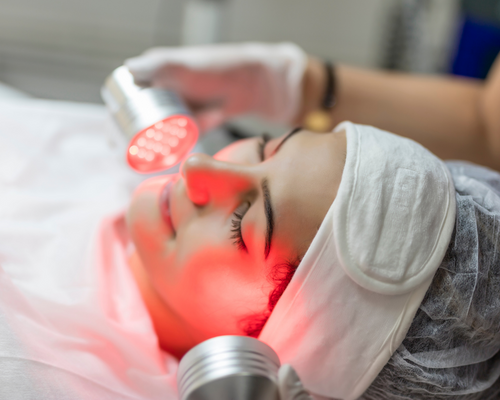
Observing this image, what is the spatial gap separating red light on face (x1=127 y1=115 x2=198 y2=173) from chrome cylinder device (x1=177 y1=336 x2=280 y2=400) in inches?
19.0

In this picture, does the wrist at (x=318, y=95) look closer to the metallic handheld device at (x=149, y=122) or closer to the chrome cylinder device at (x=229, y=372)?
the metallic handheld device at (x=149, y=122)

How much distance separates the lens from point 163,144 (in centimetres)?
92

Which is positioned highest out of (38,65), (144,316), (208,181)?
(208,181)

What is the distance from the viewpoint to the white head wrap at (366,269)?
625 mm

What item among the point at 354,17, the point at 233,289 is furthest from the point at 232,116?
the point at 354,17

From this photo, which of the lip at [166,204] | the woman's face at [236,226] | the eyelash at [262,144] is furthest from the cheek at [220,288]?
the eyelash at [262,144]

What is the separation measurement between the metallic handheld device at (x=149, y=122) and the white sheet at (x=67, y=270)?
0.22 feet

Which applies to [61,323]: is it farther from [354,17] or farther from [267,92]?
[354,17]

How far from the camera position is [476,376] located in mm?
734

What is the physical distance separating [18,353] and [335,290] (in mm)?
468

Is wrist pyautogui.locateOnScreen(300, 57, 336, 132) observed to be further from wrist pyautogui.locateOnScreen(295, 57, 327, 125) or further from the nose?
the nose

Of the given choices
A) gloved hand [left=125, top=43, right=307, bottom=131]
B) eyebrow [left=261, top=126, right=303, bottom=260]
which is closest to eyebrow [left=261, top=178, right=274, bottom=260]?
eyebrow [left=261, top=126, right=303, bottom=260]

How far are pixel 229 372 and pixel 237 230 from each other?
0.25 m

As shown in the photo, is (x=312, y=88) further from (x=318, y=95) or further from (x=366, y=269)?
(x=366, y=269)
